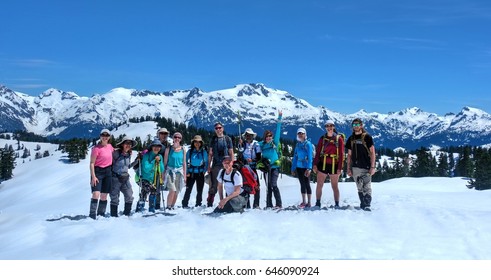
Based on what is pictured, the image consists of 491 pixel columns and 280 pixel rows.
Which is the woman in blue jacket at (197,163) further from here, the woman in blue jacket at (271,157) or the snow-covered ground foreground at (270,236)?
the woman in blue jacket at (271,157)

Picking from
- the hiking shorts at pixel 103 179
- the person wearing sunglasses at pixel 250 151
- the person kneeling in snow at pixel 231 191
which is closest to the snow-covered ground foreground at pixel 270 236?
the person kneeling in snow at pixel 231 191

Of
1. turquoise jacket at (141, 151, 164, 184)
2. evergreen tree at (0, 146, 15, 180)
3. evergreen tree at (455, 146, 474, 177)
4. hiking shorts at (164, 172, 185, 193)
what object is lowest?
evergreen tree at (0, 146, 15, 180)

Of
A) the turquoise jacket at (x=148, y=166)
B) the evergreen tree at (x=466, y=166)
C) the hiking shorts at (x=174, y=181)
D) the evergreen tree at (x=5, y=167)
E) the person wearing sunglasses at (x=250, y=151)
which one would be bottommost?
the evergreen tree at (x=5, y=167)

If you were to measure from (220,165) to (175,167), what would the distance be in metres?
1.50

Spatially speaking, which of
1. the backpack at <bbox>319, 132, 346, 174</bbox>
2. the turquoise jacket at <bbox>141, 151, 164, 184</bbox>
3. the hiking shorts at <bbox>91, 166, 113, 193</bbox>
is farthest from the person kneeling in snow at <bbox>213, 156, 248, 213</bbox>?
the hiking shorts at <bbox>91, 166, 113, 193</bbox>

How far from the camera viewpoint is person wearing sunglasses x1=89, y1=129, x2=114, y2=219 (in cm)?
1303

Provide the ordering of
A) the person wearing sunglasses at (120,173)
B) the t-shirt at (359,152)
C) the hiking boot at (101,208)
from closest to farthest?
the t-shirt at (359,152)
the person wearing sunglasses at (120,173)
the hiking boot at (101,208)

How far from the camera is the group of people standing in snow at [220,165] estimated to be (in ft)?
43.5

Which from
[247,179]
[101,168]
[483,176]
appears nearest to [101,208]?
[101,168]

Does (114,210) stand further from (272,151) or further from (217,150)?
(272,151)

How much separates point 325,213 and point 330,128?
8.90ft

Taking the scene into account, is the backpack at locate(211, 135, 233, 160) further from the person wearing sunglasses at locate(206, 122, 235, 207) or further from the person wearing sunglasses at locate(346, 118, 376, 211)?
Result: the person wearing sunglasses at locate(346, 118, 376, 211)

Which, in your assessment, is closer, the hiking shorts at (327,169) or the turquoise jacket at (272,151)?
the hiking shorts at (327,169)
